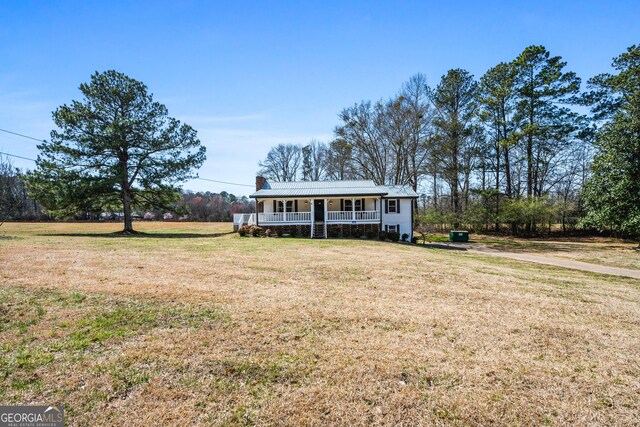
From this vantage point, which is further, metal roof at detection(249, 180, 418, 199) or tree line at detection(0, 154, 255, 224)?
tree line at detection(0, 154, 255, 224)

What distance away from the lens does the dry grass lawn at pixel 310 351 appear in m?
3.19

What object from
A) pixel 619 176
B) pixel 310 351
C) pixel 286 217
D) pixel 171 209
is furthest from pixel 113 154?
pixel 619 176

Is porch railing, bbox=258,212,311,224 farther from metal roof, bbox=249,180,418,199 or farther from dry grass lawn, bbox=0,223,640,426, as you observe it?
dry grass lawn, bbox=0,223,640,426

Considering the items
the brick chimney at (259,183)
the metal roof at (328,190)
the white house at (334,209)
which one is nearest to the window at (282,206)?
the white house at (334,209)

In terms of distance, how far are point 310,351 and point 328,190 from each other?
21.1m

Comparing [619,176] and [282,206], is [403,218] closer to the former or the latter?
[282,206]

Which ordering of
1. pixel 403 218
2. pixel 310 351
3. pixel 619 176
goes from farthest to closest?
pixel 403 218 → pixel 619 176 → pixel 310 351

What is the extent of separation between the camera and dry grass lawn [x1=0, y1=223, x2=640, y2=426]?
10.5ft

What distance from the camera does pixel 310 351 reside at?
14.2 ft

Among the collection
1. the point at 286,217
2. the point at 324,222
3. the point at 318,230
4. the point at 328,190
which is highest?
the point at 328,190

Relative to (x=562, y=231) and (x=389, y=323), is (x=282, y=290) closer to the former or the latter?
(x=389, y=323)

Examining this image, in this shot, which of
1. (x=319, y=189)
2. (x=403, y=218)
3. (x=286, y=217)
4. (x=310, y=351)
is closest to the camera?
(x=310, y=351)

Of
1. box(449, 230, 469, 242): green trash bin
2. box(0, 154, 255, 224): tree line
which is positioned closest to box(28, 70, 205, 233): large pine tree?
box(0, 154, 255, 224): tree line

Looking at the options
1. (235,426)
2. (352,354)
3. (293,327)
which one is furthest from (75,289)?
(352,354)
